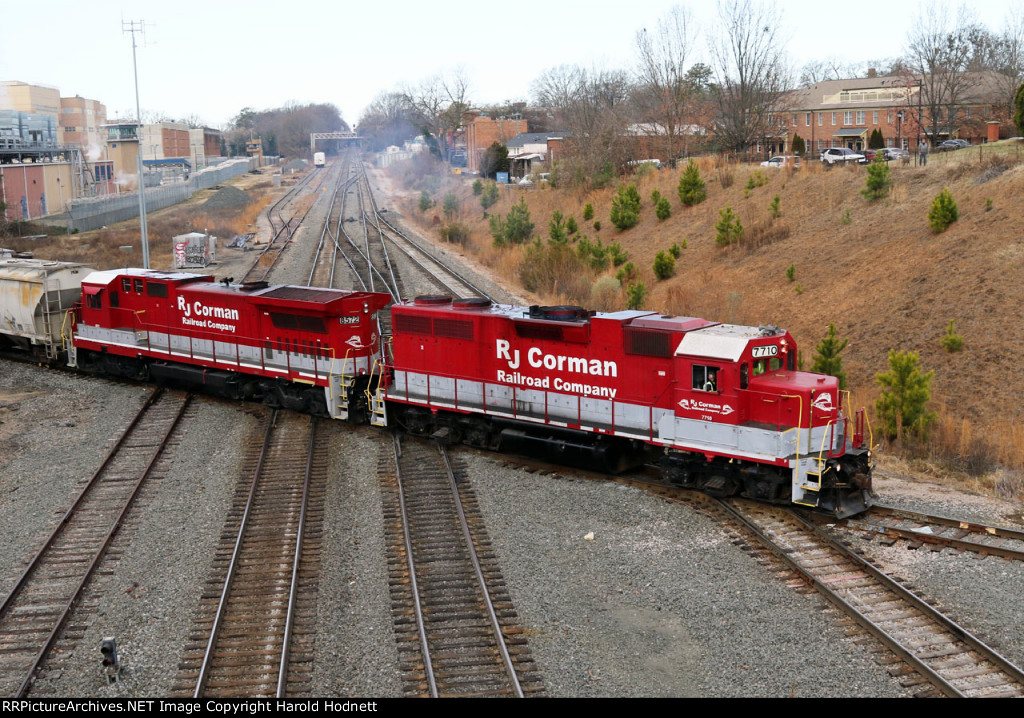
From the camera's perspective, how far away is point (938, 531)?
45.9 feet

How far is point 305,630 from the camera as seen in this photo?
37.6ft

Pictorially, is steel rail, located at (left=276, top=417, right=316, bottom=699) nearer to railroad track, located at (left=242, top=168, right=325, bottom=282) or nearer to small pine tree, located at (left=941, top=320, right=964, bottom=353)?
small pine tree, located at (left=941, top=320, right=964, bottom=353)

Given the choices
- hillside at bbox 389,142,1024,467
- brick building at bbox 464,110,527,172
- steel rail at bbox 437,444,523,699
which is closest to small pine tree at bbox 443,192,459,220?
hillside at bbox 389,142,1024,467

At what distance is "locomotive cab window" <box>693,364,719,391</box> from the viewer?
1529cm

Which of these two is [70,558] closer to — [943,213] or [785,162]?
[943,213]

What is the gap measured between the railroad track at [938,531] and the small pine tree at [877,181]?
22130 mm

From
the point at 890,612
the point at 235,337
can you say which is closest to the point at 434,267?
the point at 235,337

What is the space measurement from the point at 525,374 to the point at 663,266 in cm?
1974

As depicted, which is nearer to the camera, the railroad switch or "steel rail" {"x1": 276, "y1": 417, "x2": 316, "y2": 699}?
"steel rail" {"x1": 276, "y1": 417, "x2": 316, "y2": 699}

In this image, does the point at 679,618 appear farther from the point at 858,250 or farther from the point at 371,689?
the point at 858,250

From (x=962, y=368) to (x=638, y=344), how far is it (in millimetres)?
10658

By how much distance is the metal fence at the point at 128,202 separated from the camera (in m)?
62.5

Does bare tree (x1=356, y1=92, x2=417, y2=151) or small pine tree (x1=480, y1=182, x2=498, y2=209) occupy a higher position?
bare tree (x1=356, y1=92, x2=417, y2=151)

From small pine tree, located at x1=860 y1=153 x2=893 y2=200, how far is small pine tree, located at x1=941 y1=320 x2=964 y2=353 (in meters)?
12.1
